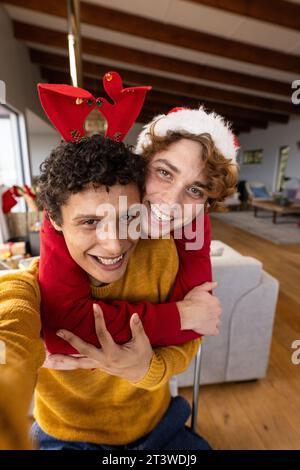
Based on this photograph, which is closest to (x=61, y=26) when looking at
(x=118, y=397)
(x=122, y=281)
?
(x=122, y=281)

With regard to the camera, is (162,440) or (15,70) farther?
(15,70)

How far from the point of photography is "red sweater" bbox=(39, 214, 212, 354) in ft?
2.15

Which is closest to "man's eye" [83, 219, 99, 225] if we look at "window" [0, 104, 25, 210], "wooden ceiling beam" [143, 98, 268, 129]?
"window" [0, 104, 25, 210]

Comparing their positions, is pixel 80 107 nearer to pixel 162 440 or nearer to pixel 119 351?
pixel 119 351

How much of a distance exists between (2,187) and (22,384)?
110 inches

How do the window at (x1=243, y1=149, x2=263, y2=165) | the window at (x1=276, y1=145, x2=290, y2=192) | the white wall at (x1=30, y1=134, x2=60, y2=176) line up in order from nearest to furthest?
the window at (x1=276, y1=145, x2=290, y2=192)
the white wall at (x1=30, y1=134, x2=60, y2=176)
the window at (x1=243, y1=149, x2=263, y2=165)

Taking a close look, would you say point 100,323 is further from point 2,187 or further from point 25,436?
point 2,187

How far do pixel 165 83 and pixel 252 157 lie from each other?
6.32 metres

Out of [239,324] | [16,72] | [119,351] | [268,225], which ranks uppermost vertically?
[16,72]

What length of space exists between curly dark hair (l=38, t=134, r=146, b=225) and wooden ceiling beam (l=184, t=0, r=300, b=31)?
8.88ft

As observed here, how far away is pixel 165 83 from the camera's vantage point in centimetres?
530

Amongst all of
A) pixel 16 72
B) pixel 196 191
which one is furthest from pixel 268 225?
pixel 196 191

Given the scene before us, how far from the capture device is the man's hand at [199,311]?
755 mm

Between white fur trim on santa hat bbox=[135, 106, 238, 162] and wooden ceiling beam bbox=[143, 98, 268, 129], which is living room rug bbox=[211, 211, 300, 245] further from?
white fur trim on santa hat bbox=[135, 106, 238, 162]
